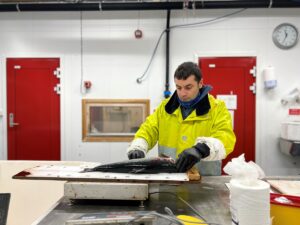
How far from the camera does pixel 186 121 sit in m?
1.82

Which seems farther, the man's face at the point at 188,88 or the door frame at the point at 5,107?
the door frame at the point at 5,107

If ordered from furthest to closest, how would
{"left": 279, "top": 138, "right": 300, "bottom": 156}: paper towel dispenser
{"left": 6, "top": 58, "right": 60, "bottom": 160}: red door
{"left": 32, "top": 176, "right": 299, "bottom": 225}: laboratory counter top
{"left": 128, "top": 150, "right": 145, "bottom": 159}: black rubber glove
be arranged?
{"left": 6, "top": 58, "right": 60, "bottom": 160}: red door, {"left": 279, "top": 138, "right": 300, "bottom": 156}: paper towel dispenser, {"left": 128, "top": 150, "right": 145, "bottom": 159}: black rubber glove, {"left": 32, "top": 176, "right": 299, "bottom": 225}: laboratory counter top

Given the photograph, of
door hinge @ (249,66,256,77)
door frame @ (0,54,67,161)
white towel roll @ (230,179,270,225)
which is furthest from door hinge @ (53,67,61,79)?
white towel roll @ (230,179,270,225)

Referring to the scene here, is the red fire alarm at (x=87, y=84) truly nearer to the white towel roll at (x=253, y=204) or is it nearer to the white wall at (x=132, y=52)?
the white wall at (x=132, y=52)

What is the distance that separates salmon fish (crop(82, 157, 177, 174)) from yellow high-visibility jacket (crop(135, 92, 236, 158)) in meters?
0.54

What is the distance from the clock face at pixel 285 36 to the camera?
3.56m

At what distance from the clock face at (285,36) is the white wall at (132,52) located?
0.22 feet

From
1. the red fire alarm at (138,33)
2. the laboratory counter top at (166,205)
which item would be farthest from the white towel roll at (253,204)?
the red fire alarm at (138,33)

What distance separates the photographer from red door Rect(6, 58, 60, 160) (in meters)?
3.81

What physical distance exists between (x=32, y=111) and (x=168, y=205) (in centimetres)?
325

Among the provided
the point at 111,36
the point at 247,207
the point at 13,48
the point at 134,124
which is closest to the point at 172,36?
the point at 111,36

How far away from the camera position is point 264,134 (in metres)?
3.64

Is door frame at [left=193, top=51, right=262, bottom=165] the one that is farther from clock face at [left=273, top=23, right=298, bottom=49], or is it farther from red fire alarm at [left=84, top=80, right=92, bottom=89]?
red fire alarm at [left=84, top=80, right=92, bottom=89]

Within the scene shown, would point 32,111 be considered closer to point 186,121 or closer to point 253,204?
point 186,121
